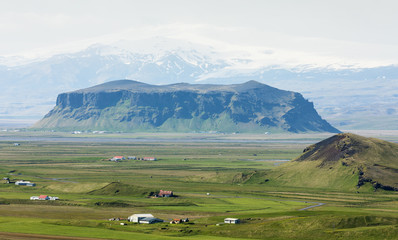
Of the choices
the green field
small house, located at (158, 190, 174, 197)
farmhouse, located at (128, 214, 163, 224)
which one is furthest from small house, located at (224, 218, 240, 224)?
small house, located at (158, 190, 174, 197)

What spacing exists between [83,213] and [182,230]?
28493 mm

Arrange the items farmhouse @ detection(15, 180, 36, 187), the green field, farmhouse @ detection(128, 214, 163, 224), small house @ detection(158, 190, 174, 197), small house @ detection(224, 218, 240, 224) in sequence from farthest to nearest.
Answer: farmhouse @ detection(15, 180, 36, 187) < small house @ detection(158, 190, 174, 197) < small house @ detection(224, 218, 240, 224) < farmhouse @ detection(128, 214, 163, 224) < the green field

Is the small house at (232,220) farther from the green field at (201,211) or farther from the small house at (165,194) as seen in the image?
the small house at (165,194)

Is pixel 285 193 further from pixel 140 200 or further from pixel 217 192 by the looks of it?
pixel 140 200

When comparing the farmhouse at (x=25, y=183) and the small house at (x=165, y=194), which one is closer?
the small house at (x=165, y=194)

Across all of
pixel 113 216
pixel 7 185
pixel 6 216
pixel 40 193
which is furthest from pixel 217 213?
pixel 7 185

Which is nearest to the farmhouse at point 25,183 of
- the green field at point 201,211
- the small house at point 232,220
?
the green field at point 201,211

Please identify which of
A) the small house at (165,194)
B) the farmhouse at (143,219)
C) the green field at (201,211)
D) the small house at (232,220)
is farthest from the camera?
the small house at (165,194)

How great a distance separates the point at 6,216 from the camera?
438 feet

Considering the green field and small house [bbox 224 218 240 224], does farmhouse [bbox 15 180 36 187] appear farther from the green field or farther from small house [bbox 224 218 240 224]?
small house [bbox 224 218 240 224]

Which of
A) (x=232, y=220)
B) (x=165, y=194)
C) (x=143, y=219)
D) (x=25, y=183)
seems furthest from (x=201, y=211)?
(x=25, y=183)

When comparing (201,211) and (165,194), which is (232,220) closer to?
(201,211)

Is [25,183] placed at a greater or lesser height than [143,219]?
greater

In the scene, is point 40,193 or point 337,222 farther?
point 40,193
